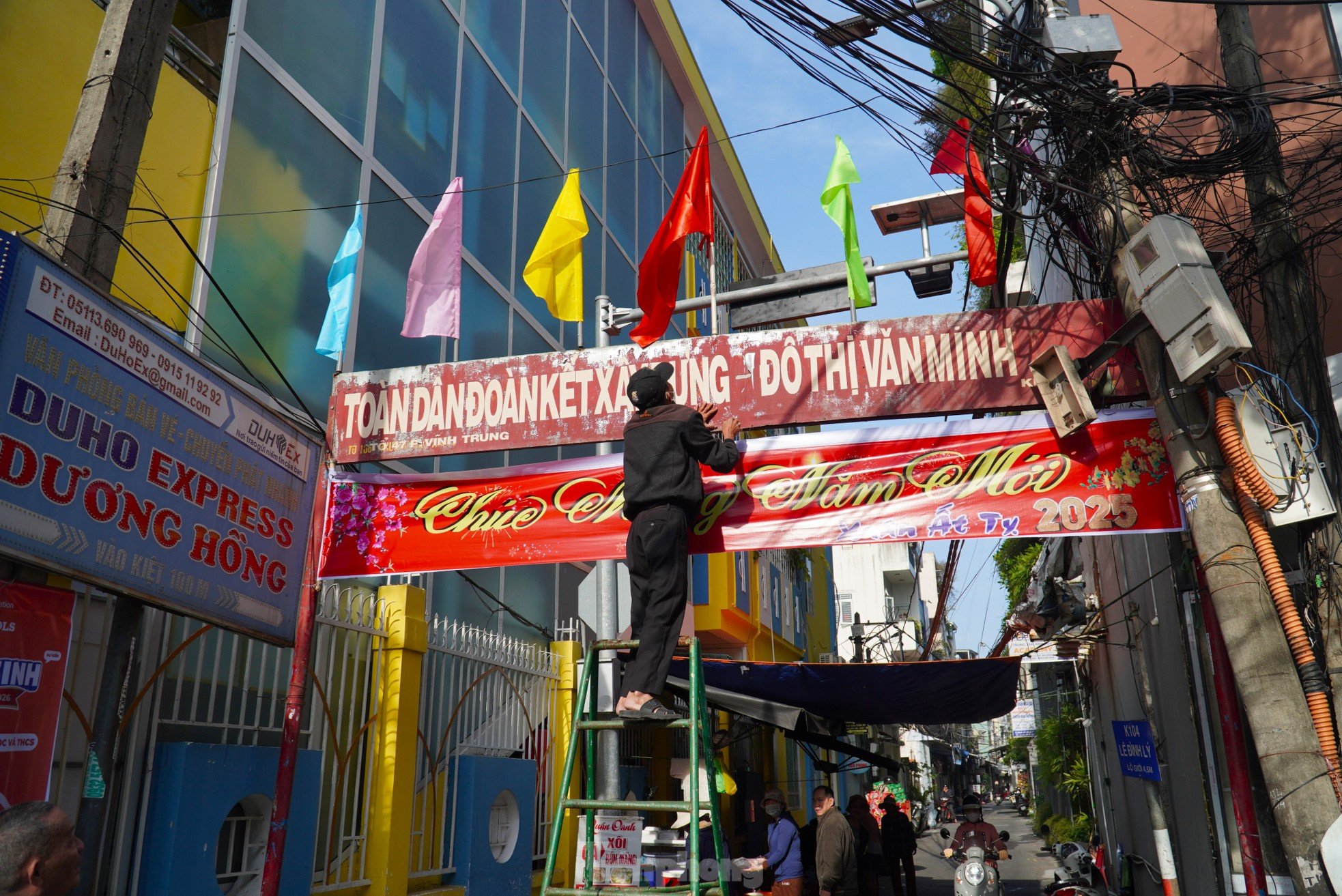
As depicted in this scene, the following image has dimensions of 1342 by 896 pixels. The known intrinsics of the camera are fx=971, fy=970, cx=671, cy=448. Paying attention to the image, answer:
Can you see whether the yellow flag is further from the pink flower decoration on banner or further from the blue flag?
the pink flower decoration on banner

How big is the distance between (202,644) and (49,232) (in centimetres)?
263

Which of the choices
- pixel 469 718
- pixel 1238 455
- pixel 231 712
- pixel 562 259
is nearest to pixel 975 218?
pixel 1238 455

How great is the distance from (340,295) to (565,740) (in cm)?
522

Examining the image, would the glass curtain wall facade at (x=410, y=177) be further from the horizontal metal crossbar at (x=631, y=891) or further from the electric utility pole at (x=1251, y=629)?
the electric utility pole at (x=1251, y=629)

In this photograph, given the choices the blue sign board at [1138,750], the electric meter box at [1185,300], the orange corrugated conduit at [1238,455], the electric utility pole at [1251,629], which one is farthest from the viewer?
the blue sign board at [1138,750]

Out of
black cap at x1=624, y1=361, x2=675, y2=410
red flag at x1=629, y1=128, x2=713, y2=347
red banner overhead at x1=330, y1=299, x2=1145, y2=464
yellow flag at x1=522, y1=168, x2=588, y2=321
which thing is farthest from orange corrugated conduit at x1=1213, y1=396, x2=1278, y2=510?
yellow flag at x1=522, y1=168, x2=588, y2=321

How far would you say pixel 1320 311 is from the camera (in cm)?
623

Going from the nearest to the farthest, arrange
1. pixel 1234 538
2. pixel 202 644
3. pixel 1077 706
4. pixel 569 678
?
1. pixel 1234 538
2. pixel 202 644
3. pixel 569 678
4. pixel 1077 706

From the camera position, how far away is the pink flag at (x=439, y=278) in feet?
22.3

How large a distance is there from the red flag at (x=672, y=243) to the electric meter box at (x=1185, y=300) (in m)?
2.86

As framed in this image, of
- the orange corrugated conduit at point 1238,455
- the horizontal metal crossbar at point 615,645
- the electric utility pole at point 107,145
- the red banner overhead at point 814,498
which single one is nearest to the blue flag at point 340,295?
the red banner overhead at point 814,498

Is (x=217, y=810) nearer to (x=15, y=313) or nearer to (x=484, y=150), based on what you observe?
(x=15, y=313)

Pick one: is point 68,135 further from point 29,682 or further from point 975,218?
point 975,218

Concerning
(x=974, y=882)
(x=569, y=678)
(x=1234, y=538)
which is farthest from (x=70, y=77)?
(x=974, y=882)
